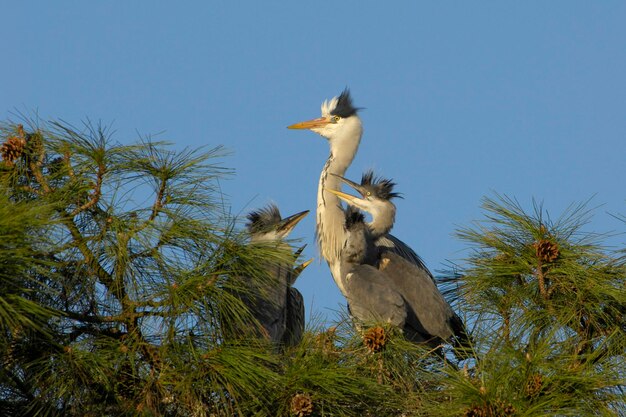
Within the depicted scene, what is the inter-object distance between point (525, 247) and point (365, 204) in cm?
287

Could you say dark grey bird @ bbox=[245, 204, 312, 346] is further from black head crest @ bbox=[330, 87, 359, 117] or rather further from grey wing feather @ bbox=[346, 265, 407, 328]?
black head crest @ bbox=[330, 87, 359, 117]

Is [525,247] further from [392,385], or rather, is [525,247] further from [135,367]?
[135,367]

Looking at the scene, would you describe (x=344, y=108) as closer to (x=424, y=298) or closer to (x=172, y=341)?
(x=424, y=298)

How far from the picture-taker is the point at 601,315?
552 cm

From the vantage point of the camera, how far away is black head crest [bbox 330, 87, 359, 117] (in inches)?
385

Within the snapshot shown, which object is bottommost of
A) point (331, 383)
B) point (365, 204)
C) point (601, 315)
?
point (331, 383)

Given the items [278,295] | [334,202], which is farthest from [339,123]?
[278,295]

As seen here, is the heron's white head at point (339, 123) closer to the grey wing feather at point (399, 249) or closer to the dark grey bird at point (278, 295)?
the grey wing feather at point (399, 249)

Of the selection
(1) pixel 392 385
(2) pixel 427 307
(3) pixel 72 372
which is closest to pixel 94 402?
(3) pixel 72 372

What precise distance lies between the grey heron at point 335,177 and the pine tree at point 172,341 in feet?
9.84

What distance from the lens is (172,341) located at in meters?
4.70

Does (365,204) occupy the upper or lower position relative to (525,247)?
upper

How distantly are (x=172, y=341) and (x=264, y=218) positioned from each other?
297 cm

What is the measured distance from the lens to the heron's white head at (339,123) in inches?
378
